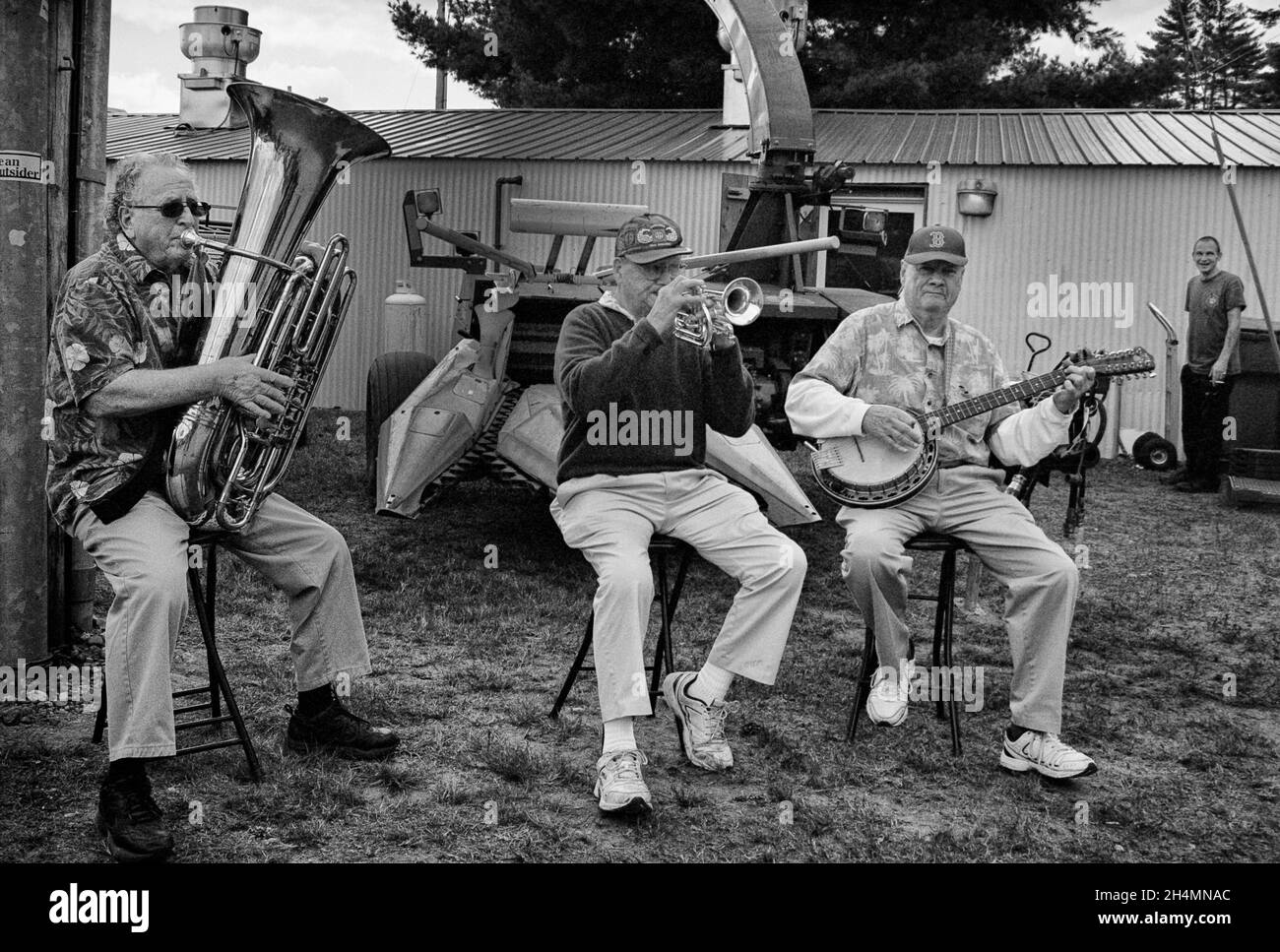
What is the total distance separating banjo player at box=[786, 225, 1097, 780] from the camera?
4.11 meters

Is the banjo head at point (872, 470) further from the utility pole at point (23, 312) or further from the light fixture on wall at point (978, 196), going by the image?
the light fixture on wall at point (978, 196)

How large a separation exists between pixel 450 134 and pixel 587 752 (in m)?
13.2

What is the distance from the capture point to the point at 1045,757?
158 inches

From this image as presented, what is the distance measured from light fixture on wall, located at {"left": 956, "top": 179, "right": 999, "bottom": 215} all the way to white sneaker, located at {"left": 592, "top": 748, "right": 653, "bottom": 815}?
A: 10157 millimetres

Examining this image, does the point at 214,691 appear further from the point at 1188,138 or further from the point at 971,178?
the point at 1188,138

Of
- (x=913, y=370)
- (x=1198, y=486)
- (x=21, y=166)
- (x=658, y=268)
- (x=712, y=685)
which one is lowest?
(x=712, y=685)

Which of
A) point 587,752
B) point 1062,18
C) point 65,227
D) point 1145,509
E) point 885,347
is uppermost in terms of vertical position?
point 1062,18

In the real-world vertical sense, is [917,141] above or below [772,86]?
above

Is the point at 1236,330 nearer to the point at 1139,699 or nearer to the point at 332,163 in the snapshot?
the point at 1139,699

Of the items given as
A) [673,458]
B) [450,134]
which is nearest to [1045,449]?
[673,458]

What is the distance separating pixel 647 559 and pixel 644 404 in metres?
0.56

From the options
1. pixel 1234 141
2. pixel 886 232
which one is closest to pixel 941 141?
pixel 886 232

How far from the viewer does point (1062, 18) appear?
20.7 meters

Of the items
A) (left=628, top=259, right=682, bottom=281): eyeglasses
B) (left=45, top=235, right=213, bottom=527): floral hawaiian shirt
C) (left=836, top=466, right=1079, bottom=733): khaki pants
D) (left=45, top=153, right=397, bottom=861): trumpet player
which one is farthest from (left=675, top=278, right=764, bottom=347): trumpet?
(left=45, top=235, right=213, bottom=527): floral hawaiian shirt
